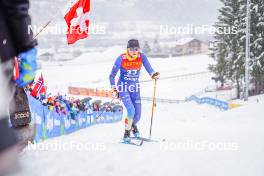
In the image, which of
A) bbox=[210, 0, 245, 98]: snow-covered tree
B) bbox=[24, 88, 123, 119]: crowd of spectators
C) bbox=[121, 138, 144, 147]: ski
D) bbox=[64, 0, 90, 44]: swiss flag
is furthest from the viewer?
bbox=[210, 0, 245, 98]: snow-covered tree

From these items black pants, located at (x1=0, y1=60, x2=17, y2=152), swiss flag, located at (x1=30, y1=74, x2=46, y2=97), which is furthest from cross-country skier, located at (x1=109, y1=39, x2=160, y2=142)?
black pants, located at (x1=0, y1=60, x2=17, y2=152)

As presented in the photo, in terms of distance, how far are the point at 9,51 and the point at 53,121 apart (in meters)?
10.7

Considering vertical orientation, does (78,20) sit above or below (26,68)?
above

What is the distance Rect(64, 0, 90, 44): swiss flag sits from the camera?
341 inches

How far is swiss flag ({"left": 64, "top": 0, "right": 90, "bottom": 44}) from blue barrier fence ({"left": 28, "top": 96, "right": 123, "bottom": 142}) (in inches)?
85.7

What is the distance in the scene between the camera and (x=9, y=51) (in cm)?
193

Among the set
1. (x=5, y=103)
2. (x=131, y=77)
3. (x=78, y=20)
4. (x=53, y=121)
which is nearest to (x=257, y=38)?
(x=53, y=121)

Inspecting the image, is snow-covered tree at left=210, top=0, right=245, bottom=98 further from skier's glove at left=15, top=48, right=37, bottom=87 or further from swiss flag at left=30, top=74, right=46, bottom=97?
skier's glove at left=15, top=48, right=37, bottom=87

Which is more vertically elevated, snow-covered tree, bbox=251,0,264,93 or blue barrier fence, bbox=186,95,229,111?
snow-covered tree, bbox=251,0,264,93

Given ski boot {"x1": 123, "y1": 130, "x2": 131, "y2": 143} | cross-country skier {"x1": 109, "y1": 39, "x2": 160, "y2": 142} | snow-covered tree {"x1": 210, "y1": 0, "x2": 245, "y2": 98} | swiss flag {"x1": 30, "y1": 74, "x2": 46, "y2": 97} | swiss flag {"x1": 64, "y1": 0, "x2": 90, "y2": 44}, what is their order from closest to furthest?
ski boot {"x1": 123, "y1": 130, "x2": 131, "y2": 143}, cross-country skier {"x1": 109, "y1": 39, "x2": 160, "y2": 142}, swiss flag {"x1": 64, "y1": 0, "x2": 90, "y2": 44}, swiss flag {"x1": 30, "y1": 74, "x2": 46, "y2": 97}, snow-covered tree {"x1": 210, "y1": 0, "x2": 245, "y2": 98}

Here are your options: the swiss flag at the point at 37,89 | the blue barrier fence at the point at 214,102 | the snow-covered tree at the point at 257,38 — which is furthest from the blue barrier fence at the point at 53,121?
the snow-covered tree at the point at 257,38

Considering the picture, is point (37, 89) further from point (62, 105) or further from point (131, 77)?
point (131, 77)

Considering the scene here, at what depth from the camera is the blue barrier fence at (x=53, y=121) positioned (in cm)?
1034

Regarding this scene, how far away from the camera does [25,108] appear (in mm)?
3277
